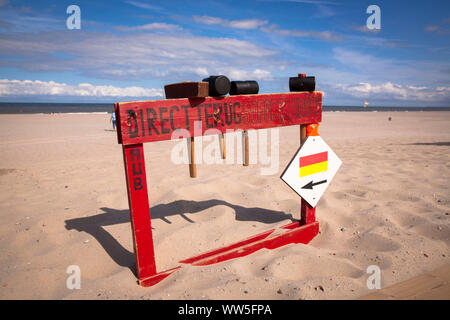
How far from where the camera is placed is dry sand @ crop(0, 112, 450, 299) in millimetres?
2324

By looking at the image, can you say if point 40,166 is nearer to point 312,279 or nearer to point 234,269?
point 234,269

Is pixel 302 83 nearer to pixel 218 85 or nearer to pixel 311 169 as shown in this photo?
pixel 311 169

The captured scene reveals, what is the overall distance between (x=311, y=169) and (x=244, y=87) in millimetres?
1176

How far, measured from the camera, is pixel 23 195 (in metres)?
4.69

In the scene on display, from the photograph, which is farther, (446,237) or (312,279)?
(446,237)

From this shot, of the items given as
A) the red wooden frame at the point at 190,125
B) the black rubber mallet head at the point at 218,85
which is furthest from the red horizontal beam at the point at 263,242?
the black rubber mallet head at the point at 218,85

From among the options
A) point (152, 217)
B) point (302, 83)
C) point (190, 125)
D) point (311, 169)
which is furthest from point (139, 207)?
point (302, 83)

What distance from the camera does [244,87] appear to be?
2.69m

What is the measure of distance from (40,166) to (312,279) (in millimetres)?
7054

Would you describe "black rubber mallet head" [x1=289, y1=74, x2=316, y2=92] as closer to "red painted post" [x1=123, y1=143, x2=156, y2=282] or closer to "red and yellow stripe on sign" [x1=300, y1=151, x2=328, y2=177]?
"red and yellow stripe on sign" [x1=300, y1=151, x2=328, y2=177]

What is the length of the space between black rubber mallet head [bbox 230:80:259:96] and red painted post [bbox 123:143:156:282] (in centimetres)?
101

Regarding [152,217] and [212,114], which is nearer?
[212,114]

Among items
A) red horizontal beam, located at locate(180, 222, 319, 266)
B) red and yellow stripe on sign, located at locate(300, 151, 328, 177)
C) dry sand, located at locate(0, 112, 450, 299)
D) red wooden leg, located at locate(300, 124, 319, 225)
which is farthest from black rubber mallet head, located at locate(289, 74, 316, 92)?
dry sand, located at locate(0, 112, 450, 299)
